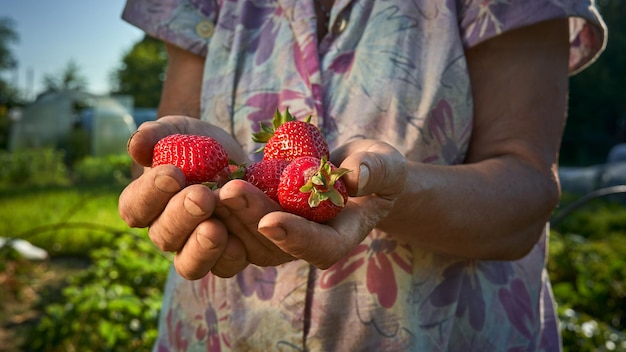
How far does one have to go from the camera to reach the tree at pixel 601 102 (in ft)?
70.8

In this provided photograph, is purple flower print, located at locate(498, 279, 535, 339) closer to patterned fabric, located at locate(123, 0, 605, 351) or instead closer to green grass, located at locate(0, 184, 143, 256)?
patterned fabric, located at locate(123, 0, 605, 351)

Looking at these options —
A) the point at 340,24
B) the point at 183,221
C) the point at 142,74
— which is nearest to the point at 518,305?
the point at 340,24

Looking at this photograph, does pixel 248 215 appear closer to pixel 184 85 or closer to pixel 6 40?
pixel 184 85

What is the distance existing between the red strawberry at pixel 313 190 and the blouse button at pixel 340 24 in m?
0.39

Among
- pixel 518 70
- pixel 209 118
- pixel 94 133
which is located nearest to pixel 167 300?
pixel 209 118

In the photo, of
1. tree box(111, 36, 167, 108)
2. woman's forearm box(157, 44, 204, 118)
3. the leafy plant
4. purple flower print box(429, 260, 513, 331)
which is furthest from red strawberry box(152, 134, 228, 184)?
tree box(111, 36, 167, 108)

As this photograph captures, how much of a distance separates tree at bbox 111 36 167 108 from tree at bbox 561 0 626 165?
20660 millimetres

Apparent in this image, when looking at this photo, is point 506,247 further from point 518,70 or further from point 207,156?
point 207,156

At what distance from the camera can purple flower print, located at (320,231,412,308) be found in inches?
52.1

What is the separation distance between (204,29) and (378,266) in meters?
0.65

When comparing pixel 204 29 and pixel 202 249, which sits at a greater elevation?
pixel 204 29

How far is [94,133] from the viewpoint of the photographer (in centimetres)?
1543

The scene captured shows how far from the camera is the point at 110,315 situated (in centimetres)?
298

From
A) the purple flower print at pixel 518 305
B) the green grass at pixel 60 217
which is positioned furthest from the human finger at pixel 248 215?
the green grass at pixel 60 217
